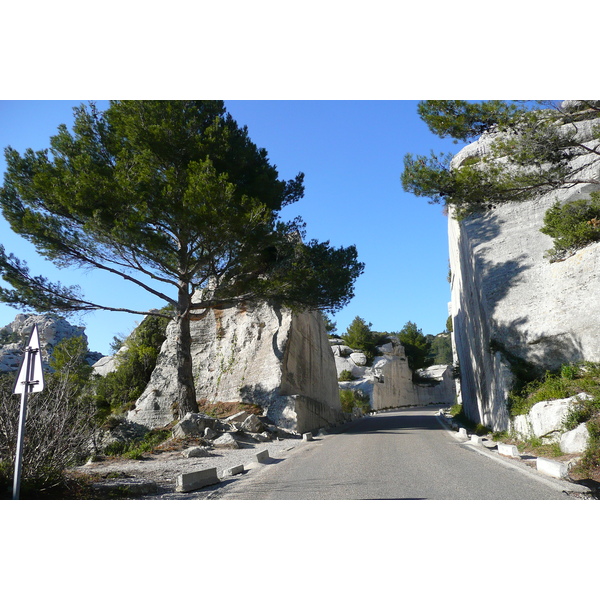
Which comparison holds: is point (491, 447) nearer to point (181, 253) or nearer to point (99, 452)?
point (99, 452)

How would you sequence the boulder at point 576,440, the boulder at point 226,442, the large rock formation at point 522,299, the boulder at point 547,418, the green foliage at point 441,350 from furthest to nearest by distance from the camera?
the green foliage at point 441,350 < the large rock formation at point 522,299 < the boulder at point 226,442 < the boulder at point 547,418 < the boulder at point 576,440

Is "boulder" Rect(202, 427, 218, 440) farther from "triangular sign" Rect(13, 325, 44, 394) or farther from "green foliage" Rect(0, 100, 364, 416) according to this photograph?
"triangular sign" Rect(13, 325, 44, 394)

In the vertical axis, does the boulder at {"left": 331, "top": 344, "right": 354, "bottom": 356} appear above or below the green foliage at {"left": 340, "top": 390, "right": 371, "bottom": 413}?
above

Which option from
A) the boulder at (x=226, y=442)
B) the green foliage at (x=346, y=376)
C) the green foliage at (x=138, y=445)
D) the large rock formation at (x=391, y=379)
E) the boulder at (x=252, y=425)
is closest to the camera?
the green foliage at (x=138, y=445)

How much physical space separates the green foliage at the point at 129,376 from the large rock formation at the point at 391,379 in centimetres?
2398

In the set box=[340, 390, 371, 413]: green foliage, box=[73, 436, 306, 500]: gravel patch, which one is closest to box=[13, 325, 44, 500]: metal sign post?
box=[73, 436, 306, 500]: gravel patch

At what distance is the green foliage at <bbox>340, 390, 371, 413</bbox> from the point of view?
111ft

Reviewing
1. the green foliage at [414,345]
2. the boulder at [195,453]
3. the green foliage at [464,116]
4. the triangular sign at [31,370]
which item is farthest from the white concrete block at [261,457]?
the green foliage at [414,345]

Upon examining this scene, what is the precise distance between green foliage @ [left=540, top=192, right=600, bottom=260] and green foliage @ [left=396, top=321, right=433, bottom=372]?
4479 centimetres

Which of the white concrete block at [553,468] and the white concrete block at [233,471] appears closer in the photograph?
the white concrete block at [553,468]

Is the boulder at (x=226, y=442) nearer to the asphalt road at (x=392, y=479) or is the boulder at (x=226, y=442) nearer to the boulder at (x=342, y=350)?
the asphalt road at (x=392, y=479)

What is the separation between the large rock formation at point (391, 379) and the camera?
43781 mm

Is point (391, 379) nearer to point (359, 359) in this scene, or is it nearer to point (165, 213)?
point (359, 359)

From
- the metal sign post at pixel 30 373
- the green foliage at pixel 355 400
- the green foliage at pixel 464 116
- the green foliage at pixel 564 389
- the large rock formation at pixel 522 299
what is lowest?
the green foliage at pixel 355 400
